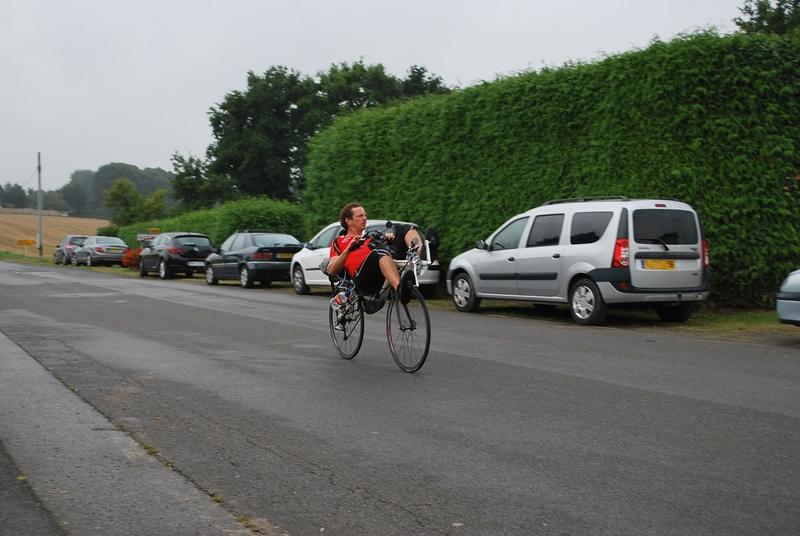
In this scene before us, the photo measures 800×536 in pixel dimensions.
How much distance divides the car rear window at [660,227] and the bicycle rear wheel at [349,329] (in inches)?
218

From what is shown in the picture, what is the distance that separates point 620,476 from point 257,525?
6.39 ft

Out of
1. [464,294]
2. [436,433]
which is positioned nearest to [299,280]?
[464,294]

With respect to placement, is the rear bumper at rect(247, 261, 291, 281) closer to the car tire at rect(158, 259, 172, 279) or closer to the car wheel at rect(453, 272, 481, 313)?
the car tire at rect(158, 259, 172, 279)

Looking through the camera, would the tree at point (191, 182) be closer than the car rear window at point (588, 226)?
No

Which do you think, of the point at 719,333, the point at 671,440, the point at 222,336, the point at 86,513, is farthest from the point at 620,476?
the point at 719,333

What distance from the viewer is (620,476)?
4.43 meters

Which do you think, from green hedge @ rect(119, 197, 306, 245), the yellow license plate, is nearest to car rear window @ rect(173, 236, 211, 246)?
green hedge @ rect(119, 197, 306, 245)

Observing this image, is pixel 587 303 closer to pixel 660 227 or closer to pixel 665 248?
pixel 665 248

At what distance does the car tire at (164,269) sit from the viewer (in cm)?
2909

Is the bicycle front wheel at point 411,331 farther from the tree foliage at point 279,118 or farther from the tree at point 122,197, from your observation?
the tree at point 122,197

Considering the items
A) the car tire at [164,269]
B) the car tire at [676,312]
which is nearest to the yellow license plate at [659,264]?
the car tire at [676,312]

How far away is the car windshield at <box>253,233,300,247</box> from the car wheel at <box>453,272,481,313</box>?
866cm

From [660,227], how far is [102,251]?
36.1 m

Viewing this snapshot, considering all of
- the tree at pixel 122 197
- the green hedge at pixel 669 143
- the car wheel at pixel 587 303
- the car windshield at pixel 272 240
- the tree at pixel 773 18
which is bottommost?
the car wheel at pixel 587 303
